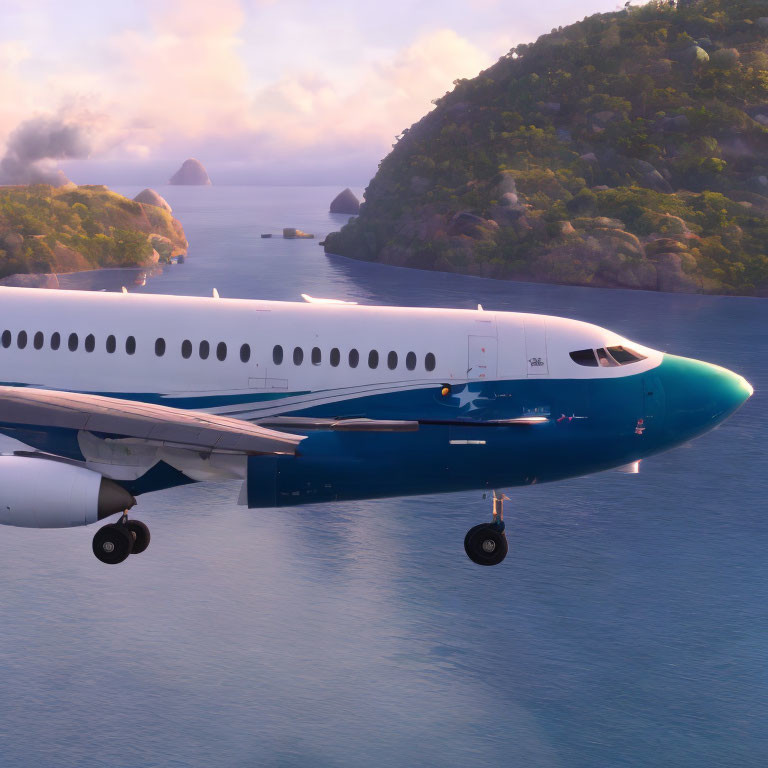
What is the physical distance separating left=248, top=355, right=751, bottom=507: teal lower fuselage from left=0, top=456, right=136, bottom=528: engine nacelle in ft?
14.1

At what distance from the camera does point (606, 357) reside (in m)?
29.3

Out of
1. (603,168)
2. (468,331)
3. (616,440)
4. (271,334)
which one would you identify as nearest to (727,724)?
(616,440)

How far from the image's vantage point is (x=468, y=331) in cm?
2955

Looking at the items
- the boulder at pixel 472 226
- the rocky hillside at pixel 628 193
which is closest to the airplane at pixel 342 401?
the rocky hillside at pixel 628 193

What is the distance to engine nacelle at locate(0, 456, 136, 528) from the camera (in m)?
27.2

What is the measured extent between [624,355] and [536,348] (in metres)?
2.55

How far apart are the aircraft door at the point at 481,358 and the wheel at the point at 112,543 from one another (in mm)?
10918

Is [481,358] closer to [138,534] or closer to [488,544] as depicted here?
[488,544]

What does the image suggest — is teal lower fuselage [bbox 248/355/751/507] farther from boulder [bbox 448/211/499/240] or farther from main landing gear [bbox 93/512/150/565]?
boulder [bbox 448/211/499/240]

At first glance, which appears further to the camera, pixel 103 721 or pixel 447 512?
pixel 447 512

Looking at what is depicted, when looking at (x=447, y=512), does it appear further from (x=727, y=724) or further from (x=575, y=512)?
(x=727, y=724)

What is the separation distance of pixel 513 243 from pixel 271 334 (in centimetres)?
13970

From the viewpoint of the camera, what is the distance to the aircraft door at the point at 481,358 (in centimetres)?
2898

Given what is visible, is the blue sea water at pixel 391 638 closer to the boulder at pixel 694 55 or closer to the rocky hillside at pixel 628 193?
the rocky hillside at pixel 628 193
